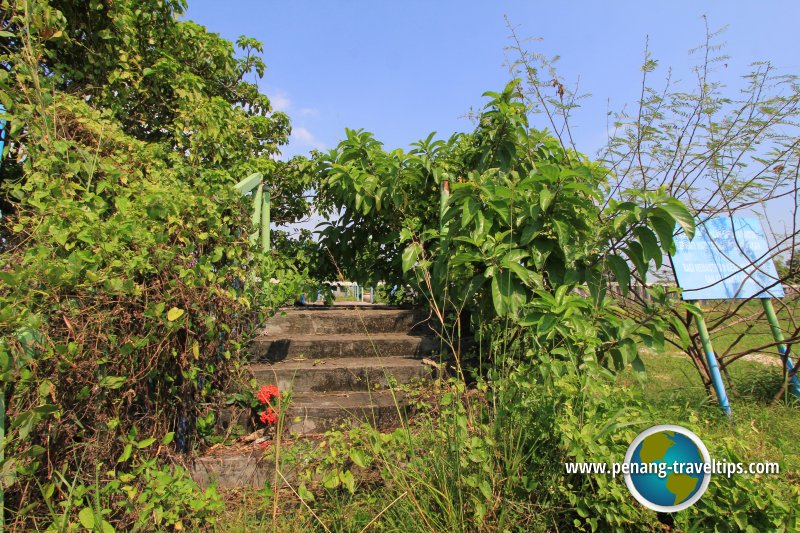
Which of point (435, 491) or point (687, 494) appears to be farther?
point (435, 491)

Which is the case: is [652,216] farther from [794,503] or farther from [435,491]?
[435,491]

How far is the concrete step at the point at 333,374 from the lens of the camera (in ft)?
9.61

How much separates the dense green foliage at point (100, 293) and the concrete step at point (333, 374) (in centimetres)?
40

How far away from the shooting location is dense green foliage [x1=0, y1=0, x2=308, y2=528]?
1509 millimetres

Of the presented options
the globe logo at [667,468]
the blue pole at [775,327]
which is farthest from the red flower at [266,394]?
the blue pole at [775,327]

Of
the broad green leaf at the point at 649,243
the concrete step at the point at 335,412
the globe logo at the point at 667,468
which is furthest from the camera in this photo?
the concrete step at the point at 335,412

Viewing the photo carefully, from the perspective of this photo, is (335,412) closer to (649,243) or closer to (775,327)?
(649,243)

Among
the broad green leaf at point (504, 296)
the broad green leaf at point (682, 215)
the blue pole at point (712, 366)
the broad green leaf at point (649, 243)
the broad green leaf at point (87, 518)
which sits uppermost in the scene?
the broad green leaf at point (682, 215)

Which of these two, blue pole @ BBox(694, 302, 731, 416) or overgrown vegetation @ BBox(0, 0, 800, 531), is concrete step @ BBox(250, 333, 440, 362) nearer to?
overgrown vegetation @ BBox(0, 0, 800, 531)

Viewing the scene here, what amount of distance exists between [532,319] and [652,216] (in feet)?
2.82

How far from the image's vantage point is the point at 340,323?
3.76 m

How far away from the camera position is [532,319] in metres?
2.22

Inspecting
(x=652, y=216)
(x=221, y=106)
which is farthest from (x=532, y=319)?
(x=221, y=106)

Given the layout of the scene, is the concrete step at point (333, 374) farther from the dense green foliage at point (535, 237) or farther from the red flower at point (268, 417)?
the dense green foliage at point (535, 237)
